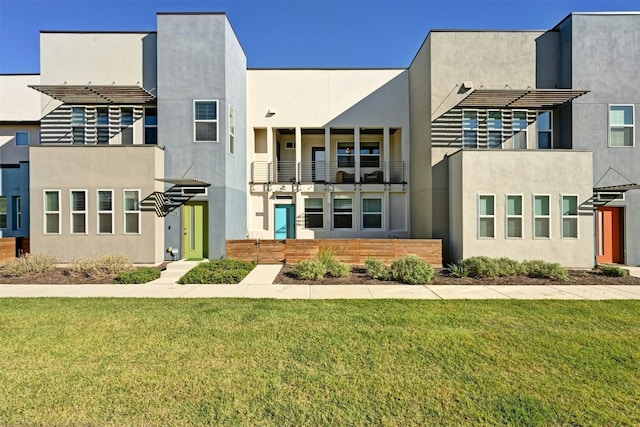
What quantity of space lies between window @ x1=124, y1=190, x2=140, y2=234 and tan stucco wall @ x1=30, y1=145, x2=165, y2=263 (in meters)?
0.15

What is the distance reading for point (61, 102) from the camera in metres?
14.3

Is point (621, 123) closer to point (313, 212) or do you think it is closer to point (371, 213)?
point (371, 213)

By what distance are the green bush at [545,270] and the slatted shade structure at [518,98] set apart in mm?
6294

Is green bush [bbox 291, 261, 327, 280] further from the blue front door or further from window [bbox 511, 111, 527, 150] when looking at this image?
window [bbox 511, 111, 527, 150]

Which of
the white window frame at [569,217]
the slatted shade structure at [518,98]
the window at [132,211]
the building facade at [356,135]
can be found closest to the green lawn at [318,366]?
the window at [132,211]

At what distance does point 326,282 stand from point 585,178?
35.1 feet

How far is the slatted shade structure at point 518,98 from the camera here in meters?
12.1

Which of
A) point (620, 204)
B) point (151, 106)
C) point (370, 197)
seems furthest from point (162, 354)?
point (620, 204)

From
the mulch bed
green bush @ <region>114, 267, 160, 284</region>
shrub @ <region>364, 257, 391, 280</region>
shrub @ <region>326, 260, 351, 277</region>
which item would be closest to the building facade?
the mulch bed

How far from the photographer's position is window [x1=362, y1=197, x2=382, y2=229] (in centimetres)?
1759

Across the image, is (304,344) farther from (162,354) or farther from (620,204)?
(620,204)

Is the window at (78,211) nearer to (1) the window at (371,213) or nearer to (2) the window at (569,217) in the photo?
(1) the window at (371,213)

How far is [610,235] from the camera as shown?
13391mm

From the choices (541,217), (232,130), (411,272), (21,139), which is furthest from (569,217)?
(21,139)
